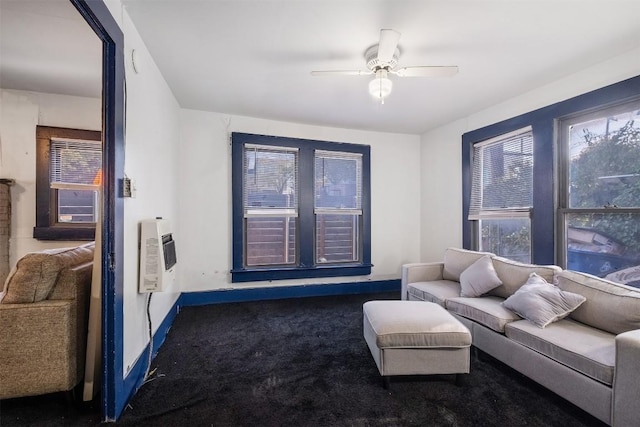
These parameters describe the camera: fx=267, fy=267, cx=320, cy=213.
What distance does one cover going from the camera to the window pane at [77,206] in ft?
9.61

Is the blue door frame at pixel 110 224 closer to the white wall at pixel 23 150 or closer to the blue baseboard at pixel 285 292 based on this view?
the white wall at pixel 23 150

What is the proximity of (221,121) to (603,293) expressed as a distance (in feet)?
13.7

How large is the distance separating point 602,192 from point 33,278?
4344mm

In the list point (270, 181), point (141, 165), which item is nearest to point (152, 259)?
point (141, 165)

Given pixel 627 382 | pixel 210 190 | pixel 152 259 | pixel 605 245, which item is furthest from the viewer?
pixel 210 190

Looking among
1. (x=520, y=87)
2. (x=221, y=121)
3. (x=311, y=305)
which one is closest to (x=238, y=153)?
(x=221, y=121)

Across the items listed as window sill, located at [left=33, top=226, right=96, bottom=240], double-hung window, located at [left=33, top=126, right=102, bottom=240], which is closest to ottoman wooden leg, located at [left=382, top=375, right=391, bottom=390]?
double-hung window, located at [left=33, top=126, right=102, bottom=240]

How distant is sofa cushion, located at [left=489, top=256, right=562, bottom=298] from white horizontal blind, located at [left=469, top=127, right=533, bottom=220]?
28.3 inches

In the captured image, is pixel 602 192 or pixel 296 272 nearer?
pixel 602 192

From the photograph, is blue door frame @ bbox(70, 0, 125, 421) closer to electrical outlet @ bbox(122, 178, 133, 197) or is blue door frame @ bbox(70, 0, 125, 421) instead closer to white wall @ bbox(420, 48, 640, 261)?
electrical outlet @ bbox(122, 178, 133, 197)

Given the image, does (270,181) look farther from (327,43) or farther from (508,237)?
(508,237)

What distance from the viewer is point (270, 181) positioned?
3848 millimetres

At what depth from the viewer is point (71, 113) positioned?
2.92 meters

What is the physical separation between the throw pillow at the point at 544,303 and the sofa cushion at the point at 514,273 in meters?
0.24
